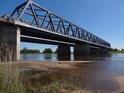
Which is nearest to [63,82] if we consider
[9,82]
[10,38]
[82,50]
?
[9,82]

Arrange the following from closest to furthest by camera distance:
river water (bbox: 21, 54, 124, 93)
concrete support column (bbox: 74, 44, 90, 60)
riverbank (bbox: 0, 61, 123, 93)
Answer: riverbank (bbox: 0, 61, 123, 93)
river water (bbox: 21, 54, 124, 93)
concrete support column (bbox: 74, 44, 90, 60)

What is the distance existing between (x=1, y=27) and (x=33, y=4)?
54.4ft

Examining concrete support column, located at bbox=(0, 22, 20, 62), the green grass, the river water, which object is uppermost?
concrete support column, located at bbox=(0, 22, 20, 62)

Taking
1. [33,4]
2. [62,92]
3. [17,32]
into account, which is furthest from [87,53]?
[62,92]

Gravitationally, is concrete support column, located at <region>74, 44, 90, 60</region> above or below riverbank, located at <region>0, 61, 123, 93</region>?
above

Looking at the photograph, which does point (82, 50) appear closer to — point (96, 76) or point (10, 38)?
point (10, 38)

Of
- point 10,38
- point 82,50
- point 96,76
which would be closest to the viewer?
point 96,76

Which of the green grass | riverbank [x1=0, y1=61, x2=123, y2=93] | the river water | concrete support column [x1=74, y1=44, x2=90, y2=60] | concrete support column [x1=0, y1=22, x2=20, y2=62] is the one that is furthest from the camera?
concrete support column [x1=74, y1=44, x2=90, y2=60]

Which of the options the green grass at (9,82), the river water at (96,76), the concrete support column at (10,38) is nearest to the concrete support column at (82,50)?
the concrete support column at (10,38)

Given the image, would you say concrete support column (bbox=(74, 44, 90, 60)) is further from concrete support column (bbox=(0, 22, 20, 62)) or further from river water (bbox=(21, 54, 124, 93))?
river water (bbox=(21, 54, 124, 93))

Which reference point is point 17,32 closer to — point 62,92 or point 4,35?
point 4,35

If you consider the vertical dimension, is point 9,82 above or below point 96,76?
above

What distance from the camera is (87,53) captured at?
72312mm

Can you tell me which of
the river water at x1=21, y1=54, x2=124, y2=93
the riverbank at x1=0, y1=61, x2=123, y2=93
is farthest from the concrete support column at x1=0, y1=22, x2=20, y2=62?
the river water at x1=21, y1=54, x2=124, y2=93
